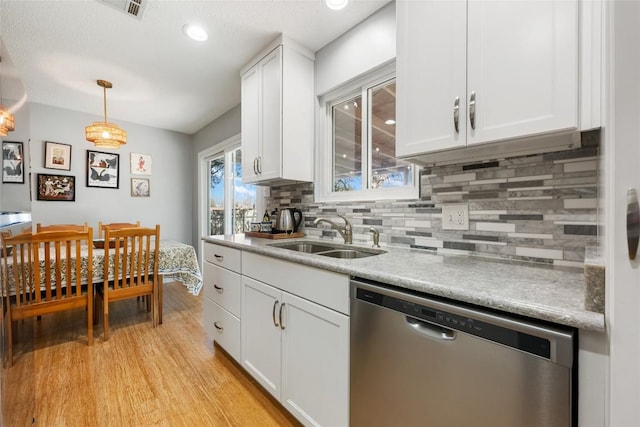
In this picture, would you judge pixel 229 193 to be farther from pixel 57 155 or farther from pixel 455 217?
pixel 455 217

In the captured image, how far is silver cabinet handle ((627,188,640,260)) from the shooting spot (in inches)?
18.5

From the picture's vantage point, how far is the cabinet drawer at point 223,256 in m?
1.81

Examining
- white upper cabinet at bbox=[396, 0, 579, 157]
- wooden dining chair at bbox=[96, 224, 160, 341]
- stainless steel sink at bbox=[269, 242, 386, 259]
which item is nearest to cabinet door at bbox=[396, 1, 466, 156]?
white upper cabinet at bbox=[396, 0, 579, 157]

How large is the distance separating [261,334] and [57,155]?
3825 mm


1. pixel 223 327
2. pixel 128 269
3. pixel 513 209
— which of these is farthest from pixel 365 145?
pixel 128 269

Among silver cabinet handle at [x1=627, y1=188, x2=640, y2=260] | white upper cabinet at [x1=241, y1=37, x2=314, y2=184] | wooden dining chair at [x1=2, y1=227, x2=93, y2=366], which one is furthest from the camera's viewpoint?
white upper cabinet at [x1=241, y1=37, x2=314, y2=184]

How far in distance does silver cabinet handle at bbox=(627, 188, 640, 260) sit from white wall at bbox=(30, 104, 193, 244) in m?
4.86

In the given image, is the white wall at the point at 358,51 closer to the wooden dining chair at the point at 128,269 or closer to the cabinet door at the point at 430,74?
the cabinet door at the point at 430,74

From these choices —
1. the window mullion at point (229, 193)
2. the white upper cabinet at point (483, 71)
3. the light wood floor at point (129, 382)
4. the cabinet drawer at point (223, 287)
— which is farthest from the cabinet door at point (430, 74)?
the window mullion at point (229, 193)

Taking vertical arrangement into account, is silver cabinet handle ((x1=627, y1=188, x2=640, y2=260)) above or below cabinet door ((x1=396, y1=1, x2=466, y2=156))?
below

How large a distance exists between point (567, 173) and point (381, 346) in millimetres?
1001

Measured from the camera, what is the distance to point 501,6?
97 centimetres

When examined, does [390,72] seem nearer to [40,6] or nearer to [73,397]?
[40,6]

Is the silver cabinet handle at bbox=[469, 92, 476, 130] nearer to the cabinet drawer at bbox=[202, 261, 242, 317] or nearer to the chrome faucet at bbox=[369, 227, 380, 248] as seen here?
the chrome faucet at bbox=[369, 227, 380, 248]
